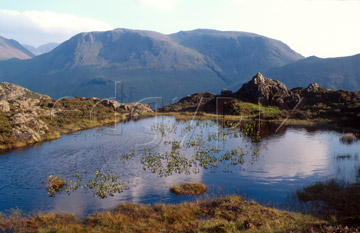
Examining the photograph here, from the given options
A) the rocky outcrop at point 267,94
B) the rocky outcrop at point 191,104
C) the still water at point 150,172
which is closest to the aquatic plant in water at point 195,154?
Answer: the still water at point 150,172

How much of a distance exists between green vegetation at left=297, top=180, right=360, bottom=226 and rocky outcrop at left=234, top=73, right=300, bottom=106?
63344 mm

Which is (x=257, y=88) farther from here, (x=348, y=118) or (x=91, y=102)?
(x=91, y=102)

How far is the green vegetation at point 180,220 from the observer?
16.4m

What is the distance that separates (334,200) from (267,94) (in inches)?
2738

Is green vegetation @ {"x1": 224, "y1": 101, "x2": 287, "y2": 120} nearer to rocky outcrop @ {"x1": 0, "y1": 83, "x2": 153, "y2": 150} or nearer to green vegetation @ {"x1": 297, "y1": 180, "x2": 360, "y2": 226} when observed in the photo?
rocky outcrop @ {"x1": 0, "y1": 83, "x2": 153, "y2": 150}

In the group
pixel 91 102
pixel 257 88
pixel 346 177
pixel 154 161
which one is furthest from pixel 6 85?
pixel 346 177

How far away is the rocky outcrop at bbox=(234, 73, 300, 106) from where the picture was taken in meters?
85.3

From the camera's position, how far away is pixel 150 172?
29.8 metres

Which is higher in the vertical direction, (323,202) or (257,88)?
(257,88)

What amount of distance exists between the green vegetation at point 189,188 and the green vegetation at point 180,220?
290cm

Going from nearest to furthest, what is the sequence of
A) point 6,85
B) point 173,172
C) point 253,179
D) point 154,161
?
point 253,179 → point 173,172 → point 154,161 → point 6,85

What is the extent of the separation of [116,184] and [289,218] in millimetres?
14808

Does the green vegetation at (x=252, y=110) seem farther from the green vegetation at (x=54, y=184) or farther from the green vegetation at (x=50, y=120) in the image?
the green vegetation at (x=54, y=184)

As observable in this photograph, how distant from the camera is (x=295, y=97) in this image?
8525cm
